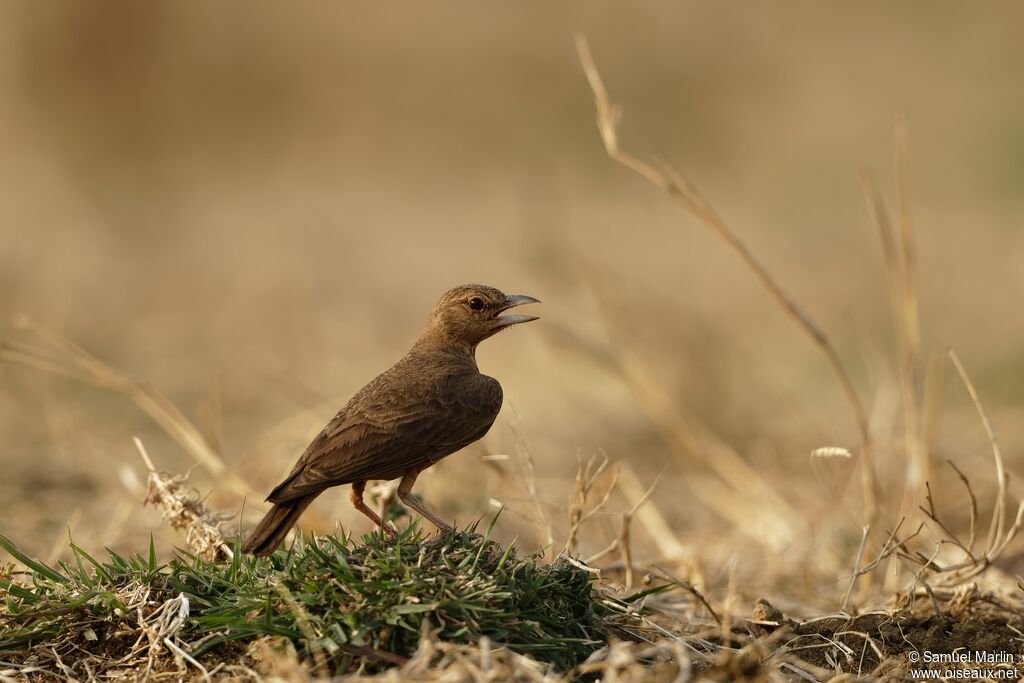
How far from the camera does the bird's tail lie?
395 centimetres

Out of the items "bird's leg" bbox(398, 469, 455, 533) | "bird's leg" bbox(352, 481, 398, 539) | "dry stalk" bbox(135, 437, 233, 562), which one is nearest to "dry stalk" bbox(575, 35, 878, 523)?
"bird's leg" bbox(398, 469, 455, 533)

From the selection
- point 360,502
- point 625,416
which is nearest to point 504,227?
point 625,416

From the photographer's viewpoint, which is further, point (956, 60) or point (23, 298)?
point (956, 60)

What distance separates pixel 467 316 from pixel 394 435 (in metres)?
0.98

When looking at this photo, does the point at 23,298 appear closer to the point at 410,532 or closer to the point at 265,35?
the point at 410,532

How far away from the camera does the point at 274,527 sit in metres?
4.01

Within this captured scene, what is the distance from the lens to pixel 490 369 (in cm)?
1013

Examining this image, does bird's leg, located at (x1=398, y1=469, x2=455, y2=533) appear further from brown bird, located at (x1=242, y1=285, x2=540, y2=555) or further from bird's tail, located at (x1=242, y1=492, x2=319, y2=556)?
bird's tail, located at (x1=242, y1=492, x2=319, y2=556)

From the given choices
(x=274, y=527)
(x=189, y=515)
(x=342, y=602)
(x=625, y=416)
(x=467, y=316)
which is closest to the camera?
(x=342, y=602)

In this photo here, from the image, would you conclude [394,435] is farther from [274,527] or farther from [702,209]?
[702,209]

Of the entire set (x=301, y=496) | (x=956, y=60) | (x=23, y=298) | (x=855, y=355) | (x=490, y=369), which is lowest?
(x=23, y=298)

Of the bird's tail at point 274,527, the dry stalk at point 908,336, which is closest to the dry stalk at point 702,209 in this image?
the dry stalk at point 908,336

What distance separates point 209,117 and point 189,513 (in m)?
16.0

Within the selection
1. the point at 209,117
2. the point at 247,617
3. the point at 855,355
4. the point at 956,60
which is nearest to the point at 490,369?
the point at 855,355
